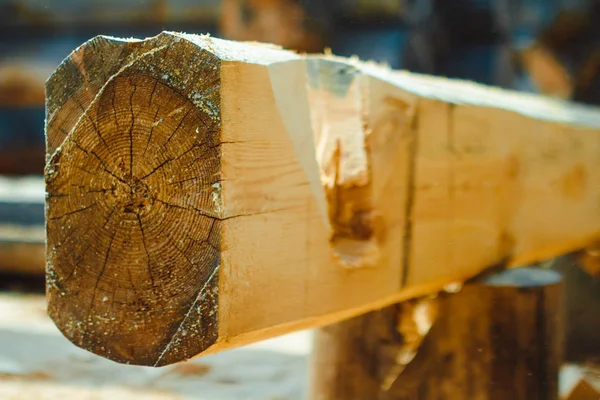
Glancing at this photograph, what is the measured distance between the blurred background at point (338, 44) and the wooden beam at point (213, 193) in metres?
2.29

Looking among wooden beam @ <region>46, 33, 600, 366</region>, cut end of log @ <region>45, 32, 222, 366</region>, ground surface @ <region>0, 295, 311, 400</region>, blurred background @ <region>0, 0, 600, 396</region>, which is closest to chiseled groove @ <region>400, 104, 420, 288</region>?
wooden beam @ <region>46, 33, 600, 366</region>

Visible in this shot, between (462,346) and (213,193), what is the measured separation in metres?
1.28

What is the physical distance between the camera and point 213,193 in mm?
1239

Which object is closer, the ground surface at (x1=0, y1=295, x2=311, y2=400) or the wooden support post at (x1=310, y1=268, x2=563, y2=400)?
the wooden support post at (x1=310, y1=268, x2=563, y2=400)

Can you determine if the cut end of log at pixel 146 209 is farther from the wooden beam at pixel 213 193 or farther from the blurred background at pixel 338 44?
the blurred background at pixel 338 44

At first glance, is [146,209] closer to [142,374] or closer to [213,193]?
[213,193]

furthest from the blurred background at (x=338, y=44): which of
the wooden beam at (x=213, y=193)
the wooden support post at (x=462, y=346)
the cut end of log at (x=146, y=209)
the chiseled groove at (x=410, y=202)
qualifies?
the cut end of log at (x=146, y=209)

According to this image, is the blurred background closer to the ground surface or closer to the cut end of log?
the ground surface

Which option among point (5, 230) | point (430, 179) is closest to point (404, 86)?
point (430, 179)

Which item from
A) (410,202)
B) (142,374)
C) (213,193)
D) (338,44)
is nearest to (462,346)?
(410,202)

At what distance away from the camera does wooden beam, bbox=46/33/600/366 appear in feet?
4.12

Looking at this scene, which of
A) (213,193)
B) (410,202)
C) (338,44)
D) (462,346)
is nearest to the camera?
(213,193)

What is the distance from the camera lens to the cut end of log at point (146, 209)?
4.09ft

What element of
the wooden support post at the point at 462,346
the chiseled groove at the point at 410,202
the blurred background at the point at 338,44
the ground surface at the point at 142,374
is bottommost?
the ground surface at the point at 142,374
